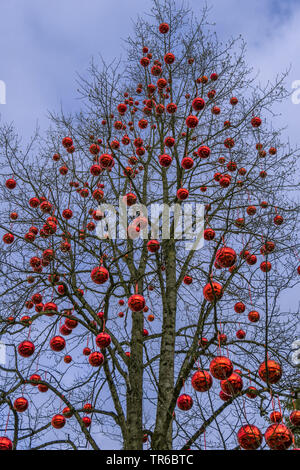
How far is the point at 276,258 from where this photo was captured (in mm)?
5625

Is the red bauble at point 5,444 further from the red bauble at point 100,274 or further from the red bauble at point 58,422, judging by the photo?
the red bauble at point 100,274

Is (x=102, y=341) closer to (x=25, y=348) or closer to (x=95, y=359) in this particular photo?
(x=95, y=359)

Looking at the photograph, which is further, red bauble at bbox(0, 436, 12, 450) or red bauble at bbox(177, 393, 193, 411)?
red bauble at bbox(177, 393, 193, 411)

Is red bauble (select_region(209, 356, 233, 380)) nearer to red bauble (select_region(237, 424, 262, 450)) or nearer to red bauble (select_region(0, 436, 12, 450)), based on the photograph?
red bauble (select_region(237, 424, 262, 450))

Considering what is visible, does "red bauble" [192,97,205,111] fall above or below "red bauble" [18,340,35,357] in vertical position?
above

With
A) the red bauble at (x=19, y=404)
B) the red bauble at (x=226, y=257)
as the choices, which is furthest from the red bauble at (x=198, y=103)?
the red bauble at (x=19, y=404)

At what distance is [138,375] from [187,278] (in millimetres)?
1549

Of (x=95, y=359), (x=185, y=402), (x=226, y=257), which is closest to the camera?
(x=226, y=257)

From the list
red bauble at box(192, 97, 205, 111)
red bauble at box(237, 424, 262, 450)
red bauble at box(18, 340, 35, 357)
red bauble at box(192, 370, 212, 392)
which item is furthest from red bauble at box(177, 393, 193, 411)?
red bauble at box(192, 97, 205, 111)

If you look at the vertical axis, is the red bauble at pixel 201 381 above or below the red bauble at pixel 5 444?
above

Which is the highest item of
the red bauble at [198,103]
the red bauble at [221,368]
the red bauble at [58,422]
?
the red bauble at [198,103]

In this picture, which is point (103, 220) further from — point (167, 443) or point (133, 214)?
point (167, 443)

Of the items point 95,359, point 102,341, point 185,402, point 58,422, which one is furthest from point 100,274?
point 58,422

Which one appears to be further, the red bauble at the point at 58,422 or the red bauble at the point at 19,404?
the red bauble at the point at 58,422
